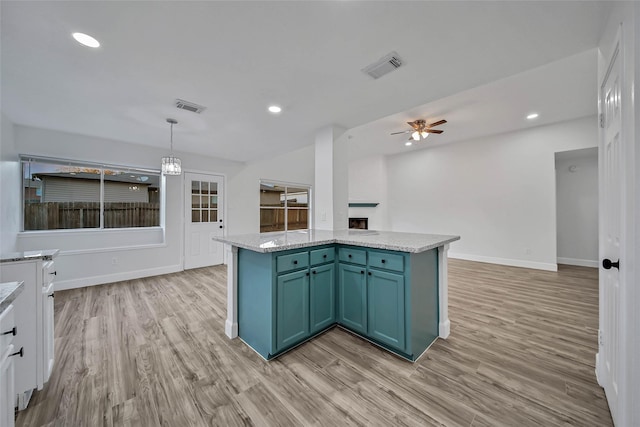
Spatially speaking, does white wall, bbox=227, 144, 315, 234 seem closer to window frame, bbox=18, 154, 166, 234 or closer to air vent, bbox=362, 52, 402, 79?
window frame, bbox=18, 154, 166, 234

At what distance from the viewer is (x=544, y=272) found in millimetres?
4344

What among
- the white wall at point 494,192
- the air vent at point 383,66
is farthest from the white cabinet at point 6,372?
the white wall at point 494,192

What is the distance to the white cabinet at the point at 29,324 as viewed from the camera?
57.8 inches

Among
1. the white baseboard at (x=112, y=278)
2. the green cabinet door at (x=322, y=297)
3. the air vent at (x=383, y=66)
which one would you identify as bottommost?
the white baseboard at (x=112, y=278)

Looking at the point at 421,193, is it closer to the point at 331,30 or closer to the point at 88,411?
the point at 331,30

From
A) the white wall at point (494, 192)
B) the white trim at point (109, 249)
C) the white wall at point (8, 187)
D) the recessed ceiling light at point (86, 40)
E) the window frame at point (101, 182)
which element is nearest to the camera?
the recessed ceiling light at point (86, 40)

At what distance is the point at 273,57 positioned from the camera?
1892mm

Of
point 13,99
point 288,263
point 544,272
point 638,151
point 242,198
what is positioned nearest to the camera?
point 638,151

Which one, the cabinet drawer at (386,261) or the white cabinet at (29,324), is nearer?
the white cabinet at (29,324)

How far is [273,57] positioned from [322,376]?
2.45 meters

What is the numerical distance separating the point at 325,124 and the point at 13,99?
3.45 m

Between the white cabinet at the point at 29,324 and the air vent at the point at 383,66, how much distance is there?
2.76 meters

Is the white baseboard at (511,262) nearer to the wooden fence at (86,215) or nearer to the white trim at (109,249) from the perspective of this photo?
the white trim at (109,249)

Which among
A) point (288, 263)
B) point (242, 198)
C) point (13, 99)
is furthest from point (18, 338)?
point (242, 198)
